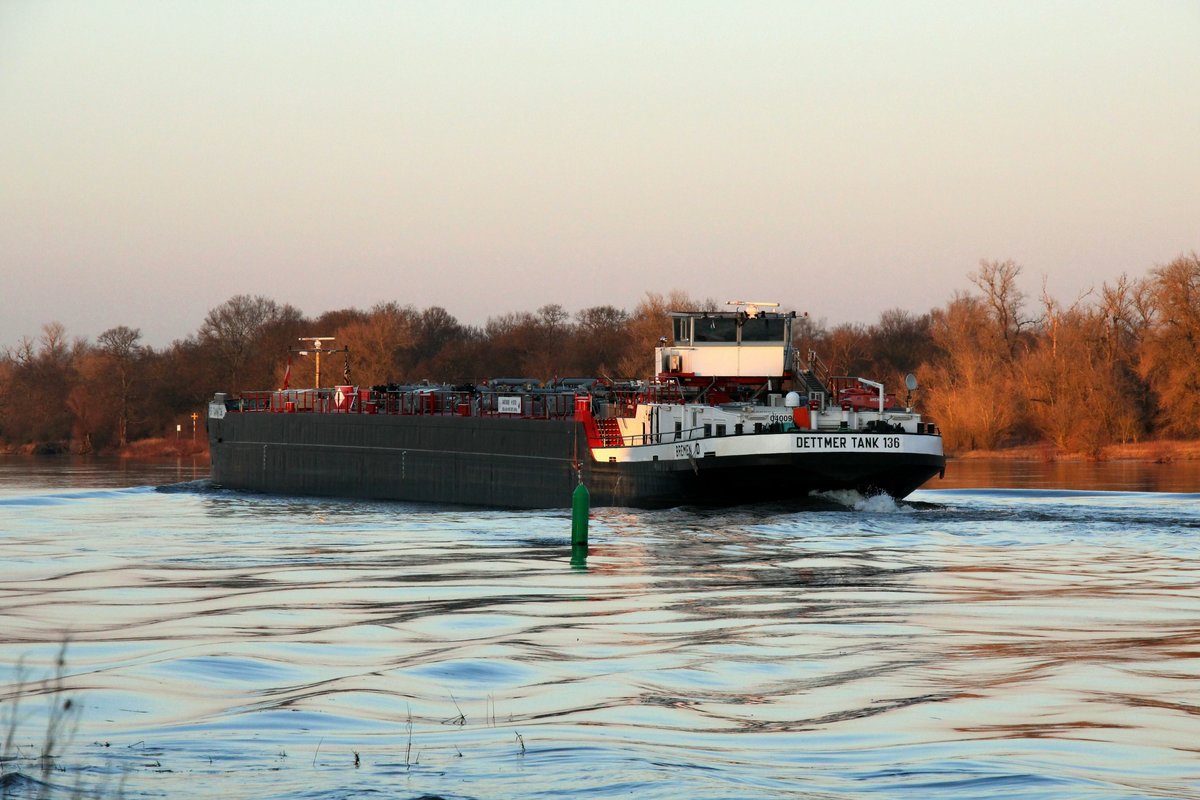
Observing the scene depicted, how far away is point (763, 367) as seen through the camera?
42.8 meters

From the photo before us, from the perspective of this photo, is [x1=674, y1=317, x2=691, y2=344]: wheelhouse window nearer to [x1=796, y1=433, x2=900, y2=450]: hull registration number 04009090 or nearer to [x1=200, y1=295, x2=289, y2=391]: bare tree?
[x1=796, y1=433, x2=900, y2=450]: hull registration number 04009090

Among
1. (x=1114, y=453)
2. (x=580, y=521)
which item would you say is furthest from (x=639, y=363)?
(x=580, y=521)

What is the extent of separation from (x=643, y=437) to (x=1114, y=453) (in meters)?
49.5

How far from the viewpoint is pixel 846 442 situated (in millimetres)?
35375

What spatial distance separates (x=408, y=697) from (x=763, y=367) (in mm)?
30018

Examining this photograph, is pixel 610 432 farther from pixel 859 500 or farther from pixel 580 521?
pixel 580 521

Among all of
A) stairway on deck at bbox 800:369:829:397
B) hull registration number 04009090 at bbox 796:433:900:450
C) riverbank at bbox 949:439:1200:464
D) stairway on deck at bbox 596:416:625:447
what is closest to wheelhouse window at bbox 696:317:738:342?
stairway on deck at bbox 800:369:829:397

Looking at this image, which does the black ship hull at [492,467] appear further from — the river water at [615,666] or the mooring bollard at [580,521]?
the mooring bollard at [580,521]

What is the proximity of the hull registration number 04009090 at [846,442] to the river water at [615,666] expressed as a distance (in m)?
3.48

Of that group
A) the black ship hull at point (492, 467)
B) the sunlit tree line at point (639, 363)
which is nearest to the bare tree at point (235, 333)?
the sunlit tree line at point (639, 363)

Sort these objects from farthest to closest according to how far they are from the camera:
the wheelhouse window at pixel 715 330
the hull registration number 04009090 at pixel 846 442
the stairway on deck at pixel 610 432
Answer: the wheelhouse window at pixel 715 330 → the stairway on deck at pixel 610 432 → the hull registration number 04009090 at pixel 846 442

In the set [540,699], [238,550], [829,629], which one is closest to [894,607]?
[829,629]

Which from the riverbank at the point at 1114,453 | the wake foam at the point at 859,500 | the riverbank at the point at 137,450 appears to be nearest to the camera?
the wake foam at the point at 859,500

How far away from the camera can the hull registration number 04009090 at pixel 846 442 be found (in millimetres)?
35250
